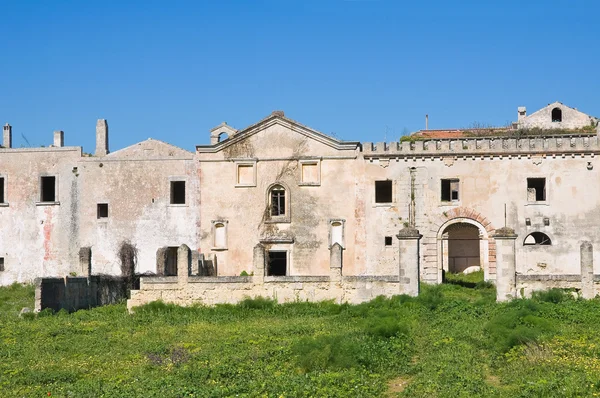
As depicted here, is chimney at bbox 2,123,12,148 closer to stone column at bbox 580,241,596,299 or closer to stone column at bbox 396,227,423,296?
stone column at bbox 396,227,423,296

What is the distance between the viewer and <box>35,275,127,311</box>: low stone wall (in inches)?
1093

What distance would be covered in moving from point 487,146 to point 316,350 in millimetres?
21587

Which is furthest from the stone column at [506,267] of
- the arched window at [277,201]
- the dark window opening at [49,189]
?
the dark window opening at [49,189]

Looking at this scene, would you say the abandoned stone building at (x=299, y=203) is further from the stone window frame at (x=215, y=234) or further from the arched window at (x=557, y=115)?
the arched window at (x=557, y=115)

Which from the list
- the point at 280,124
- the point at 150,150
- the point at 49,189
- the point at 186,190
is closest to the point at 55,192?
the point at 49,189

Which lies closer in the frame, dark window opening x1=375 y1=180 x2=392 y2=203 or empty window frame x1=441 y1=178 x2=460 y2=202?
empty window frame x1=441 y1=178 x2=460 y2=202

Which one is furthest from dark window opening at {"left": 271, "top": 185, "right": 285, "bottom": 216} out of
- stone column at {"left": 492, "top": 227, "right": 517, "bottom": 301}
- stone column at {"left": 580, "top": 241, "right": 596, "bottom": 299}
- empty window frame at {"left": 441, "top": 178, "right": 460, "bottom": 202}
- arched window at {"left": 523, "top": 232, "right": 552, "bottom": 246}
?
stone column at {"left": 580, "top": 241, "right": 596, "bottom": 299}

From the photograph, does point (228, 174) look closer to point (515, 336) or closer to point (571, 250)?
point (571, 250)

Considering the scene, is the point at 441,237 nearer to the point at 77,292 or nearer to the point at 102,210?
the point at 102,210

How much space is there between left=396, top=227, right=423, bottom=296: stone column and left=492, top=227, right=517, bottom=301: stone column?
8.31ft

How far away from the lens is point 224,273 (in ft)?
122

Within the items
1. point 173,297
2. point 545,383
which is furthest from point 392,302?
point 545,383

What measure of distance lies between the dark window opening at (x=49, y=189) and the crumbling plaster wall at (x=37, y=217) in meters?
0.43

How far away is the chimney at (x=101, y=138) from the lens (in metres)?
39.8
